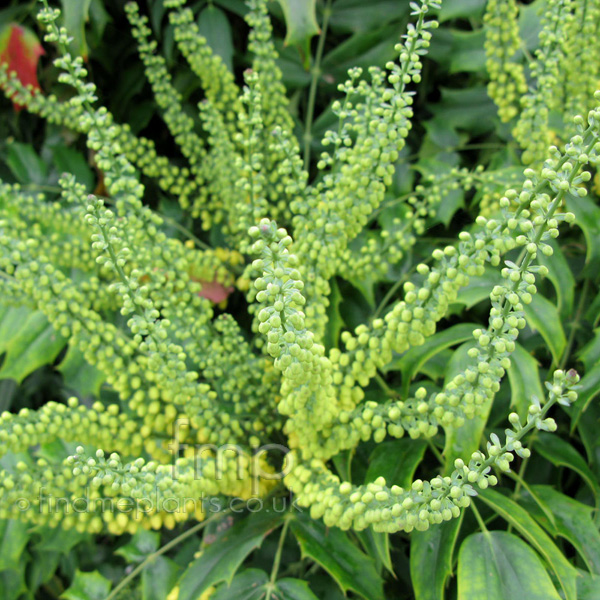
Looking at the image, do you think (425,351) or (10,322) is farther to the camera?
(10,322)

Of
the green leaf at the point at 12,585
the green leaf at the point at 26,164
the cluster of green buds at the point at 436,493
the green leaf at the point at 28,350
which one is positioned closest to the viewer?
the cluster of green buds at the point at 436,493

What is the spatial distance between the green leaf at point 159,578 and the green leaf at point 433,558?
462 mm

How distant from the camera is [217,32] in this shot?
137cm

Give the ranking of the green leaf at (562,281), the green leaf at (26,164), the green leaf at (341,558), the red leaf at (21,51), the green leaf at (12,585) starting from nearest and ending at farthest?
the green leaf at (341,558) → the green leaf at (562,281) → the green leaf at (12,585) → the red leaf at (21,51) → the green leaf at (26,164)

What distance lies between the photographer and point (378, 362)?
0.81 meters

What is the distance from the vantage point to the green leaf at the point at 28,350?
1172mm

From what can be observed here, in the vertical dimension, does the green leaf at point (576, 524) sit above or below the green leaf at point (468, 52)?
below

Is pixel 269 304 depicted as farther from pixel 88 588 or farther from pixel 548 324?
pixel 88 588

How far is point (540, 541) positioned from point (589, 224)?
57cm

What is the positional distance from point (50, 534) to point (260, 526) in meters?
0.46

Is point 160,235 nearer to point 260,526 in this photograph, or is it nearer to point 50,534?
point 260,526

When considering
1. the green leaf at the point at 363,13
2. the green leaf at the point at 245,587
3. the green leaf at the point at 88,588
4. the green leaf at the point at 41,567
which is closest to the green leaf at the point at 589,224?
the green leaf at the point at 363,13

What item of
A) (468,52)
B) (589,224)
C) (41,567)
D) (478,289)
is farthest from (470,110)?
(41,567)

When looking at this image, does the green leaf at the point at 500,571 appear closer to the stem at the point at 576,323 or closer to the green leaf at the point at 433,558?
the green leaf at the point at 433,558
